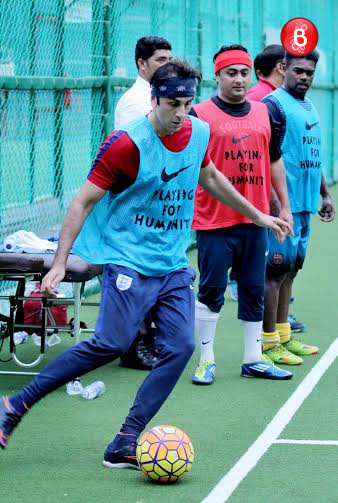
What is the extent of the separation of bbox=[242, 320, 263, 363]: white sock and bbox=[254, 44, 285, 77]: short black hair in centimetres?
269

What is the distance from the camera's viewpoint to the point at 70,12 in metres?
10.7

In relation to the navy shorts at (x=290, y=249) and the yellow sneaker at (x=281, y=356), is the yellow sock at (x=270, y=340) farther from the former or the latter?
the navy shorts at (x=290, y=249)

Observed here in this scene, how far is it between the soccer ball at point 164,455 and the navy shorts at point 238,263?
217 centimetres

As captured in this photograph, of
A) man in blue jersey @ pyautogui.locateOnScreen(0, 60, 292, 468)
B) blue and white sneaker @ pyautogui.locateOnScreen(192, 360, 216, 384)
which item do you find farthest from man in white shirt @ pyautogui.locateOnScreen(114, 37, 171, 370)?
man in blue jersey @ pyautogui.locateOnScreen(0, 60, 292, 468)

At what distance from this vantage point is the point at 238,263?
789cm

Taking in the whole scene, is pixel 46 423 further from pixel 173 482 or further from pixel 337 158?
pixel 337 158

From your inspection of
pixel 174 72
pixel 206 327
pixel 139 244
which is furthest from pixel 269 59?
pixel 139 244

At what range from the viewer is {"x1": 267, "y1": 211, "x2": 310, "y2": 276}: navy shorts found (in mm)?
8508

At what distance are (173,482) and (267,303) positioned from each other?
294 centimetres

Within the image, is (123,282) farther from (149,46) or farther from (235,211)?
(149,46)

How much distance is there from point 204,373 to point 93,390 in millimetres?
809

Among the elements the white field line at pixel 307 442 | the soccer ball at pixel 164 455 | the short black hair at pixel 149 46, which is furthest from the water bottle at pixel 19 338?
the soccer ball at pixel 164 455

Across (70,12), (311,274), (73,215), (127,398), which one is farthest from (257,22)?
(73,215)

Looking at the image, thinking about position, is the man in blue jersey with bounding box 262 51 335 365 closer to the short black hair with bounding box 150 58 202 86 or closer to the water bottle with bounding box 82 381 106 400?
the water bottle with bounding box 82 381 106 400
